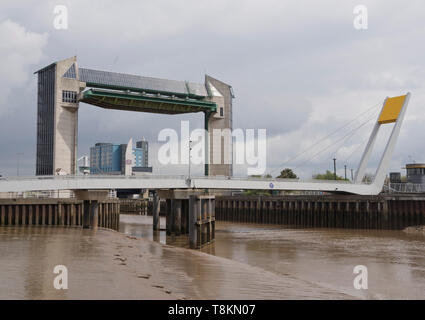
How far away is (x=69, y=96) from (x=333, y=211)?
1519 inches

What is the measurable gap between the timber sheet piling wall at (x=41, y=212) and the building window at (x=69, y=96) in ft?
92.0

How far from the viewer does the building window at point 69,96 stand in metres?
57.5

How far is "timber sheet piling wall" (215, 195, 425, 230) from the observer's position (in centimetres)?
4656

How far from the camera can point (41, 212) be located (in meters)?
32.7

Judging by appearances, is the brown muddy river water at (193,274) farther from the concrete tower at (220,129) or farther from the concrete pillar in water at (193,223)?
the concrete tower at (220,129)

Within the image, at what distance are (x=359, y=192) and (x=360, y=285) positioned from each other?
38.8 meters

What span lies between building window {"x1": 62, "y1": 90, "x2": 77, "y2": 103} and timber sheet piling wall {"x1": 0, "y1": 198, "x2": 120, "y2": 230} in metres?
28.0

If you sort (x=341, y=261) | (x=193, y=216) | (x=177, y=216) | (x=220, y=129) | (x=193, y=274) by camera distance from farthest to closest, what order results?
(x=220, y=129)
(x=177, y=216)
(x=193, y=216)
(x=341, y=261)
(x=193, y=274)

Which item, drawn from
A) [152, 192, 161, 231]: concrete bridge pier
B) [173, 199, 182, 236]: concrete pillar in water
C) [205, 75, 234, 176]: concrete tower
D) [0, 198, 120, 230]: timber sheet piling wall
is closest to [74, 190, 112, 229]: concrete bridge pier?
[0, 198, 120, 230]: timber sheet piling wall

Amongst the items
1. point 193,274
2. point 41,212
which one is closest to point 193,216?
point 41,212

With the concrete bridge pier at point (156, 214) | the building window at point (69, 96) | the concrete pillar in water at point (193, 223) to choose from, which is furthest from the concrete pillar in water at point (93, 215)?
the building window at point (69, 96)

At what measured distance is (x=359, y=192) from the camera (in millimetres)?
53156

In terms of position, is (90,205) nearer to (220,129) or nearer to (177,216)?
(177,216)

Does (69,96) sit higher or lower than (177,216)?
higher
